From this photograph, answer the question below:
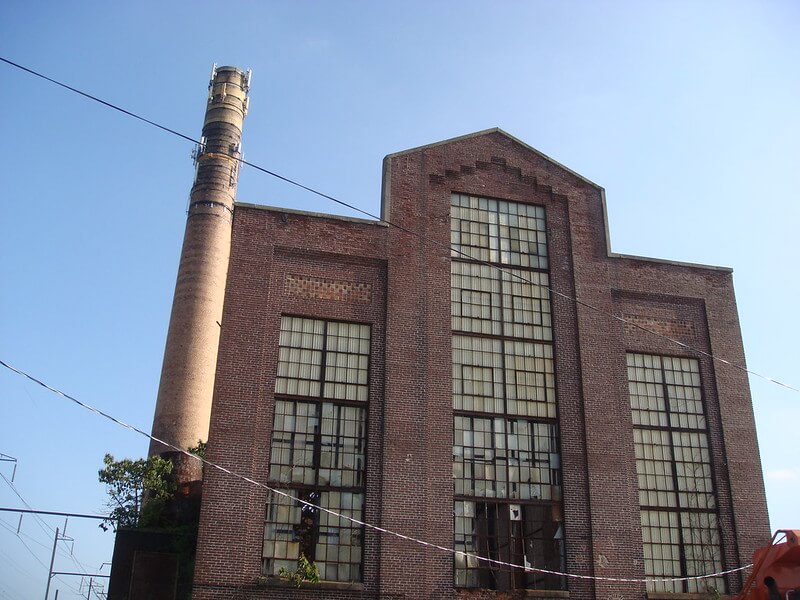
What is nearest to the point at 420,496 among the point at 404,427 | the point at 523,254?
the point at 404,427

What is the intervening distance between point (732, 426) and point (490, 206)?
345 inches

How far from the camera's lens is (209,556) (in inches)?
666

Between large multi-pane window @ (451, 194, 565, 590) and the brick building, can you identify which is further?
large multi-pane window @ (451, 194, 565, 590)

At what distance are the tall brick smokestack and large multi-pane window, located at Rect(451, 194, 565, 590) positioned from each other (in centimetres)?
2157

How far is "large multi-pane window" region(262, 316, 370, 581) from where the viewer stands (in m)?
17.7

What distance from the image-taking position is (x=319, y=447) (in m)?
18.6

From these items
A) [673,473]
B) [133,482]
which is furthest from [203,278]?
[673,473]

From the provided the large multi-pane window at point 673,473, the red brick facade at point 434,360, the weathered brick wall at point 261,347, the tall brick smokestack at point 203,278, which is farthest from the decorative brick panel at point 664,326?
the tall brick smokestack at point 203,278

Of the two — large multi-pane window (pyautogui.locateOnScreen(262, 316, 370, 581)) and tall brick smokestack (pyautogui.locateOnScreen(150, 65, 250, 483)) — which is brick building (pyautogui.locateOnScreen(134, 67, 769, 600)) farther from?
tall brick smokestack (pyautogui.locateOnScreen(150, 65, 250, 483))

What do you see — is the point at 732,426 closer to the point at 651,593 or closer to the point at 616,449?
the point at 616,449

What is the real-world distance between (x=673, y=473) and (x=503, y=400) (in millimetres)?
4820

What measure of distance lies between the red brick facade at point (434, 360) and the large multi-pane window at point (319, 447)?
29 centimetres

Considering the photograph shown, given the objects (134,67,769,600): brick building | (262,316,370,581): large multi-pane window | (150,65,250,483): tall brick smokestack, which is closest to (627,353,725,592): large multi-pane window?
(134,67,769,600): brick building

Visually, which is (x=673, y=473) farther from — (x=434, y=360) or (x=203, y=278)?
(x=203, y=278)
